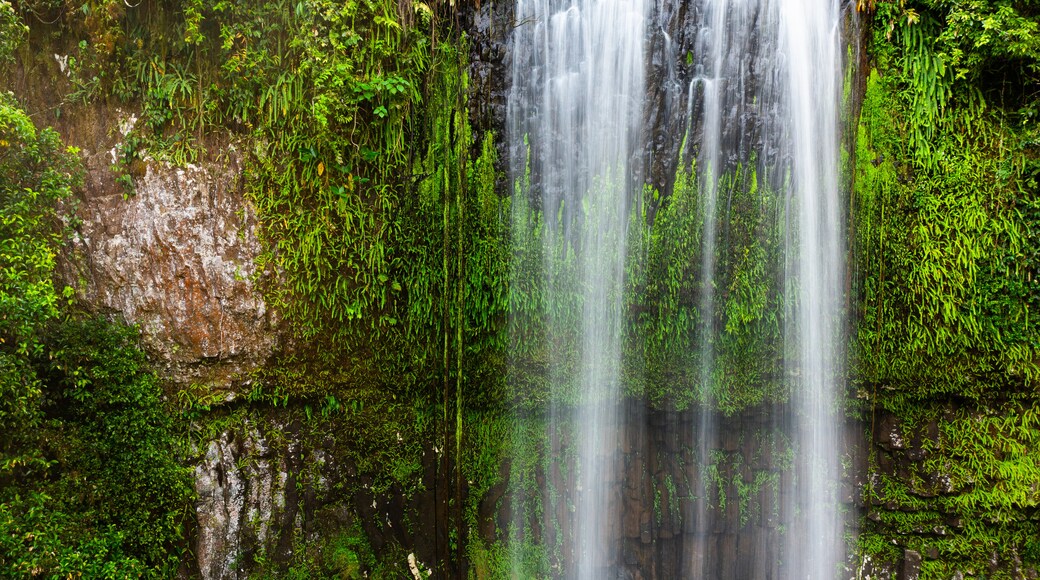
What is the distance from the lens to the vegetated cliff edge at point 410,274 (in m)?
3.74

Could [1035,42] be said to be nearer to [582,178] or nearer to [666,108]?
[666,108]

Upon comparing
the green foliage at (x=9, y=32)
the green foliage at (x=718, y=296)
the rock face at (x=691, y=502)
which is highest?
the green foliage at (x=9, y=32)

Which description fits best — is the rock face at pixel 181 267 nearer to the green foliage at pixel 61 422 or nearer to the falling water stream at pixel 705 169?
the green foliage at pixel 61 422

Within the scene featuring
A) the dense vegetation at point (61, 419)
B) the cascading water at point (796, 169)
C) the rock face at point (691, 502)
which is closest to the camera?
the dense vegetation at point (61, 419)

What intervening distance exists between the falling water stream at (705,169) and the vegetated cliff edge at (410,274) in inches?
9.0

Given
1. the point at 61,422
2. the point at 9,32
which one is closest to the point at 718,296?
the point at 61,422

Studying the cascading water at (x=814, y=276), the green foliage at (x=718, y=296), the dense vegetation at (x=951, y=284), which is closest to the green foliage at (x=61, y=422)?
the green foliage at (x=718, y=296)

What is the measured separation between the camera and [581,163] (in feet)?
13.9

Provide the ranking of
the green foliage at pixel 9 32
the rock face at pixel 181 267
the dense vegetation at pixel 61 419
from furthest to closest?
the rock face at pixel 181 267 < the green foliage at pixel 9 32 < the dense vegetation at pixel 61 419

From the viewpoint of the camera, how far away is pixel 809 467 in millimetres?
4430

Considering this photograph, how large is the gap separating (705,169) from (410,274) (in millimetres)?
2493

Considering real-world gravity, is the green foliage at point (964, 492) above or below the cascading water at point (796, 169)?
below

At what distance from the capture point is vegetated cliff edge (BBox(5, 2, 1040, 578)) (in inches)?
147

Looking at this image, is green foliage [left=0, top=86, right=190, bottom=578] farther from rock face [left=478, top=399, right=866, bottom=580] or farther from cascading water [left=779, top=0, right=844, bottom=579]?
cascading water [left=779, top=0, right=844, bottom=579]
